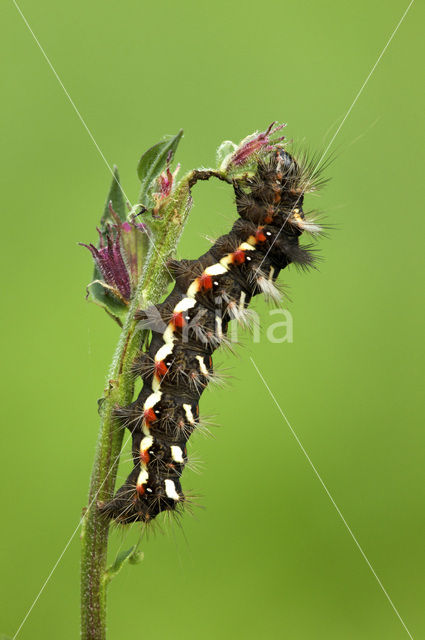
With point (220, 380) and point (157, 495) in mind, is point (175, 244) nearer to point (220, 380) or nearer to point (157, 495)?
point (220, 380)


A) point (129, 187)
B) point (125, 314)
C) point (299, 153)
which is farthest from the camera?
point (129, 187)

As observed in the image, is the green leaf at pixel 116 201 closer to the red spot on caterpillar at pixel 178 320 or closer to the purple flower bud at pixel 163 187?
the purple flower bud at pixel 163 187

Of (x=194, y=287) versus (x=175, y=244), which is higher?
(x=175, y=244)

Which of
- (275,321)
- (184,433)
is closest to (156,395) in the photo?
(184,433)

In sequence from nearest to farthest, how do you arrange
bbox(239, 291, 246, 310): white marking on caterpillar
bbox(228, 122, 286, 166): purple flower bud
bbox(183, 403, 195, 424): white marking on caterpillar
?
bbox(228, 122, 286, 166): purple flower bud, bbox(183, 403, 195, 424): white marking on caterpillar, bbox(239, 291, 246, 310): white marking on caterpillar

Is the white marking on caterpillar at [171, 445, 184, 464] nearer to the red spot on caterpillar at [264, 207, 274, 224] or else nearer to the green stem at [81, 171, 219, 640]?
the green stem at [81, 171, 219, 640]

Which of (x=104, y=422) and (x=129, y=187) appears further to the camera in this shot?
(x=129, y=187)

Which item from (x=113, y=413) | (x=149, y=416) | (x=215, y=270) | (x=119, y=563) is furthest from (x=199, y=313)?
(x=119, y=563)

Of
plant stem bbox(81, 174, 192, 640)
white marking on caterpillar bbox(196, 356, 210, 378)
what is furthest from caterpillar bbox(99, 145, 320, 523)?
plant stem bbox(81, 174, 192, 640)
